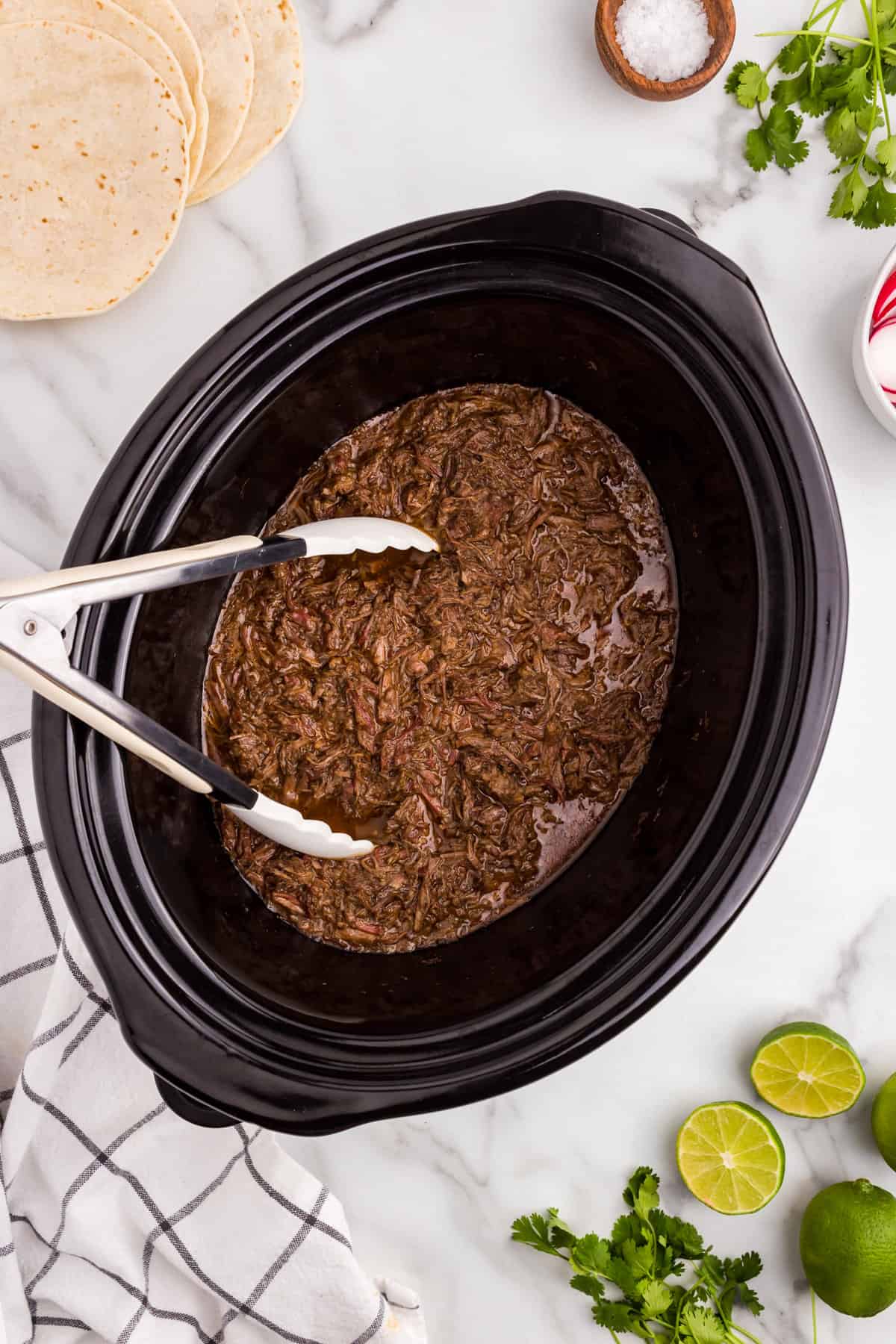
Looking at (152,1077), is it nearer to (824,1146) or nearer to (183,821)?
(183,821)

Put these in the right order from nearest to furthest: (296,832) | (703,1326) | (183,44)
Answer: (296,832)
(183,44)
(703,1326)

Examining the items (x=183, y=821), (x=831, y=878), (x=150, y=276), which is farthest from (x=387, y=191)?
(x=831, y=878)

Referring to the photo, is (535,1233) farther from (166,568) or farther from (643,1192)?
(166,568)

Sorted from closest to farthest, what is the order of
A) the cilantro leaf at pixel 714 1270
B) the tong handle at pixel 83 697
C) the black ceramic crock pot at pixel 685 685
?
the tong handle at pixel 83 697 < the black ceramic crock pot at pixel 685 685 < the cilantro leaf at pixel 714 1270

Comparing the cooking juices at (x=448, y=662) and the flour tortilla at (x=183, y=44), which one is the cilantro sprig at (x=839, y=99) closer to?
the cooking juices at (x=448, y=662)

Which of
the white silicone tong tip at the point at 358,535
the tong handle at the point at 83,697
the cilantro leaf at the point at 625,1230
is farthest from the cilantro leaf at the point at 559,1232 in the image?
the white silicone tong tip at the point at 358,535

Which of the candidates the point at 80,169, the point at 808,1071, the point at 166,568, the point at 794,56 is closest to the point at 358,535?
the point at 166,568
